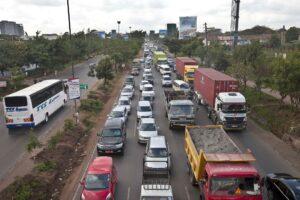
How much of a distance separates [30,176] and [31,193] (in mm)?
2589

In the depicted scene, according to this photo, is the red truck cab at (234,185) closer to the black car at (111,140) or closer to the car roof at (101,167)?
the car roof at (101,167)

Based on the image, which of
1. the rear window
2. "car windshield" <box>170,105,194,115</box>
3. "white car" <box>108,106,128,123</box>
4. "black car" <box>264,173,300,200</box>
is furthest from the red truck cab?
the rear window

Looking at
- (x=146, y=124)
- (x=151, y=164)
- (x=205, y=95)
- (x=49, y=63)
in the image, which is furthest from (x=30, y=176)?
(x=49, y=63)

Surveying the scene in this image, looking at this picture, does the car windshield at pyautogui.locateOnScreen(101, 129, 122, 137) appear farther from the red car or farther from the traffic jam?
the red car

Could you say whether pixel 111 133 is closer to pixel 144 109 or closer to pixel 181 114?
pixel 181 114

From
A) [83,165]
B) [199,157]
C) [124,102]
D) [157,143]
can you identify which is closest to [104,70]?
[124,102]

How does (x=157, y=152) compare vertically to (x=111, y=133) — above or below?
below

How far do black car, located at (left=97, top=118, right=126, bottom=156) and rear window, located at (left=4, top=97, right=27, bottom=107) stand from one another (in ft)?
26.7

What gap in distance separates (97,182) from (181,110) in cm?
1432

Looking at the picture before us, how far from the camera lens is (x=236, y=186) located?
1399cm

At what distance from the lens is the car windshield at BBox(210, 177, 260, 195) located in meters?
13.9

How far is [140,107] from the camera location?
33.3 m

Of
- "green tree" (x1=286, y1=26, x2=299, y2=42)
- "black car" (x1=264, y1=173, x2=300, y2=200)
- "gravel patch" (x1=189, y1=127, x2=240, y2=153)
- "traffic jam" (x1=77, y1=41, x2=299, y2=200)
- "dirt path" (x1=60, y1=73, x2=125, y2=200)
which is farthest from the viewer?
"green tree" (x1=286, y1=26, x2=299, y2=42)

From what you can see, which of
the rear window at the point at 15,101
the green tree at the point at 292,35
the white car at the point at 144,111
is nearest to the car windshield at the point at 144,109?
the white car at the point at 144,111
